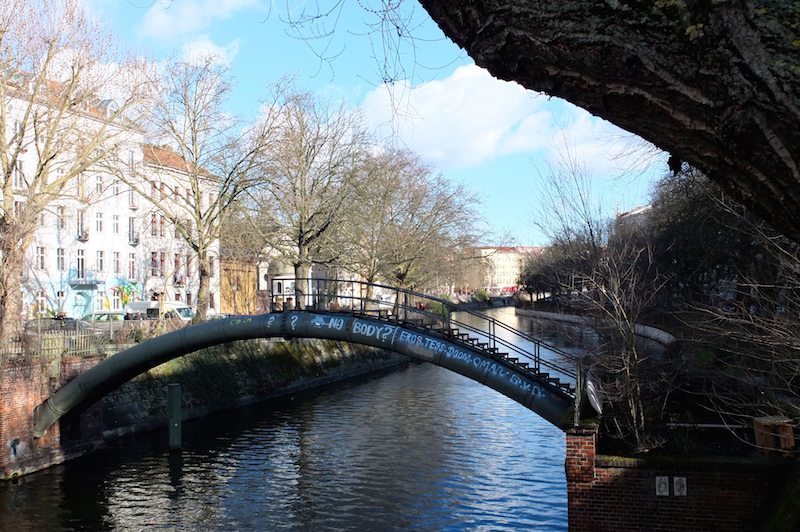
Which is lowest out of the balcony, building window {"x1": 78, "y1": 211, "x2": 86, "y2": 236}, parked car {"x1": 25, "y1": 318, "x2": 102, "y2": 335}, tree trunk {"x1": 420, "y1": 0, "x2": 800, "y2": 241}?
parked car {"x1": 25, "y1": 318, "x2": 102, "y2": 335}

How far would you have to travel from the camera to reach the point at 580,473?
11.2 m

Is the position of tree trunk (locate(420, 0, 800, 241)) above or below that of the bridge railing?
above

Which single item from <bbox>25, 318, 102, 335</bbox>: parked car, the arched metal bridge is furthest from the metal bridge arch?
<bbox>25, 318, 102, 335</bbox>: parked car

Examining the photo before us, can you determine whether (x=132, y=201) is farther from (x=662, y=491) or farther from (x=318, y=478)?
(x=662, y=491)

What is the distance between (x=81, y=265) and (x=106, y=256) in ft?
8.31

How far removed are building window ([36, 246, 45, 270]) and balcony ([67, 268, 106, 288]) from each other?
7.60ft

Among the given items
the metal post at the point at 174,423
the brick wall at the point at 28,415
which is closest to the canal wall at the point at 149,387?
the brick wall at the point at 28,415

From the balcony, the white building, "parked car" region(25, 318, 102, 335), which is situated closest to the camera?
"parked car" region(25, 318, 102, 335)

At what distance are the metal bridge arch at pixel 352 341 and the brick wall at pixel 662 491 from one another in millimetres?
1764

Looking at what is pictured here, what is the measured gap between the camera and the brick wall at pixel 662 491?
1077 centimetres

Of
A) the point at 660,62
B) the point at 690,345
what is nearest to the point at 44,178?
the point at 690,345

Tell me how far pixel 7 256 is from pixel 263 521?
11.5 metres

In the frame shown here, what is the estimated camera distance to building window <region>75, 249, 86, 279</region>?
1734 inches

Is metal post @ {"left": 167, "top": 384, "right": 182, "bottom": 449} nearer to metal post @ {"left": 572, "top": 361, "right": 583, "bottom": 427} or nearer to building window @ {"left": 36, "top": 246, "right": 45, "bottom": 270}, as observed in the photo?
metal post @ {"left": 572, "top": 361, "right": 583, "bottom": 427}
